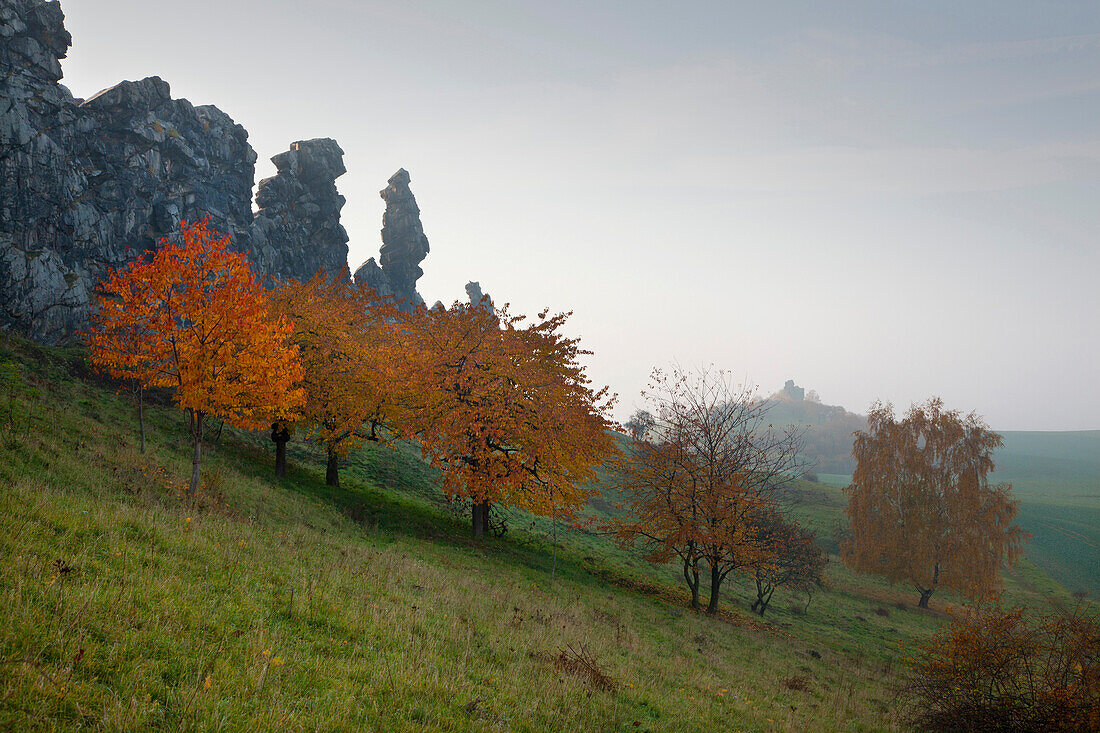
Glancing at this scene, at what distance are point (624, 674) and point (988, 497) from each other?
131 feet

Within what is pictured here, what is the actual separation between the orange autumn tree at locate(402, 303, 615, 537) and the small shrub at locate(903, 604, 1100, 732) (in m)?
12.7

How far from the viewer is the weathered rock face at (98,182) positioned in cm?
5062

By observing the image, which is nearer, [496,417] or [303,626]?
[303,626]

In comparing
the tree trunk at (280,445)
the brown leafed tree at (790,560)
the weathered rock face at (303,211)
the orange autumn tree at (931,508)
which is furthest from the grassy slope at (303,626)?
the weathered rock face at (303,211)

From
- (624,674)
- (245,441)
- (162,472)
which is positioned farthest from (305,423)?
(624,674)

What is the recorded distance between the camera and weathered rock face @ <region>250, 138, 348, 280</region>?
321 feet

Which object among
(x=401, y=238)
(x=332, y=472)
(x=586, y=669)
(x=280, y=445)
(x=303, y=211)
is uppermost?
(x=401, y=238)

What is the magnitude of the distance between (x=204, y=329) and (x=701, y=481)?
20.6 meters

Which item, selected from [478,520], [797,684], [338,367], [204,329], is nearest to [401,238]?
[338,367]

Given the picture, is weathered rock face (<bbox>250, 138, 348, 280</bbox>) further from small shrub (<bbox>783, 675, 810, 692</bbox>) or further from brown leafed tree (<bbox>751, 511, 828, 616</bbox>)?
small shrub (<bbox>783, 675, 810, 692</bbox>)

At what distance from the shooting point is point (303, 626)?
7.50 m

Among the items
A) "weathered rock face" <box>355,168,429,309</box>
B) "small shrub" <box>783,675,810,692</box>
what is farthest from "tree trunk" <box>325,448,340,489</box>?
"weathered rock face" <box>355,168,429,309</box>

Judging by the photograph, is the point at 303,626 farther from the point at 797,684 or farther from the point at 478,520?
the point at 478,520

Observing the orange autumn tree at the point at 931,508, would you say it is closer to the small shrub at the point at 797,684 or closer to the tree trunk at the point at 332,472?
the small shrub at the point at 797,684
